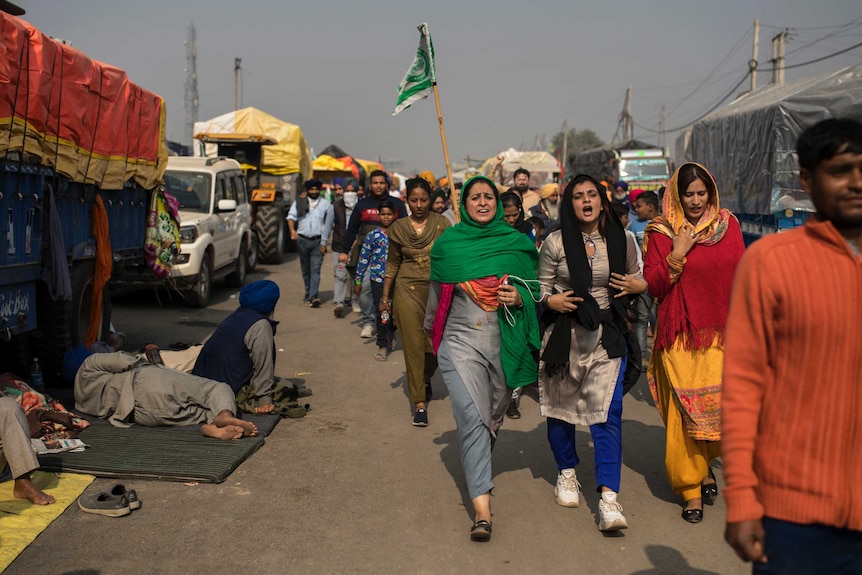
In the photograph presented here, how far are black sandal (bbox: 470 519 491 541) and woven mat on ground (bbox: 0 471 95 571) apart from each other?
2.17 meters

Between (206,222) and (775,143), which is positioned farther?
(206,222)

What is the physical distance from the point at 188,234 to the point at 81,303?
457cm

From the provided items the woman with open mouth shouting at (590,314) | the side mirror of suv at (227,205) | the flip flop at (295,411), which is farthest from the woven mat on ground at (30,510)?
the side mirror of suv at (227,205)

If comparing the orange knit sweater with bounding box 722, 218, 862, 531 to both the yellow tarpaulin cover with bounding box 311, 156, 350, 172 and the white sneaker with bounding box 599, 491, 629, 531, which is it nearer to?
the white sneaker with bounding box 599, 491, 629, 531

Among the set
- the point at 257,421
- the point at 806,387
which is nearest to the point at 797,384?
the point at 806,387

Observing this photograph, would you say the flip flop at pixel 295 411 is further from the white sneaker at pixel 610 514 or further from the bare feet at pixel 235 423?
the white sneaker at pixel 610 514

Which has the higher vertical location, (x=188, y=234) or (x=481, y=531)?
(x=188, y=234)

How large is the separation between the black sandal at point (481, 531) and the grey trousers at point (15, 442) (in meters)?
2.37

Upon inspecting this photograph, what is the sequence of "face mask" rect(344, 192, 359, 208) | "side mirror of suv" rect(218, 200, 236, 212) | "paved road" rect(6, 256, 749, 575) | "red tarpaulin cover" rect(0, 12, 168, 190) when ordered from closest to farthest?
"paved road" rect(6, 256, 749, 575) < "red tarpaulin cover" rect(0, 12, 168, 190) < "side mirror of suv" rect(218, 200, 236, 212) < "face mask" rect(344, 192, 359, 208)

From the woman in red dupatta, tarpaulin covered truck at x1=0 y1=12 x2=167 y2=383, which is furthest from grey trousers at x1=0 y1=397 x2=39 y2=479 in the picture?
the woman in red dupatta

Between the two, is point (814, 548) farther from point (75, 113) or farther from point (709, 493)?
point (75, 113)

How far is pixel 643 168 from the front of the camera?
104ft

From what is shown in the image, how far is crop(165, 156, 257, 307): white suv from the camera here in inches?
512

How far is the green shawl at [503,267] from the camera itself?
204 inches
